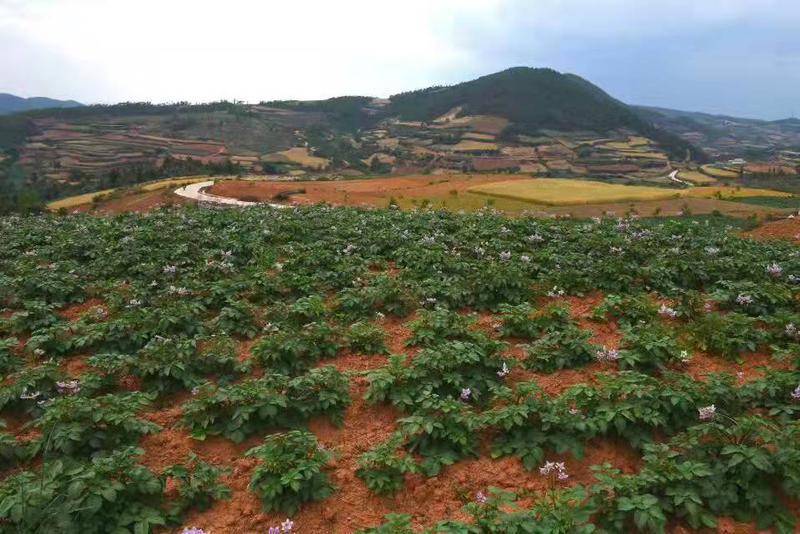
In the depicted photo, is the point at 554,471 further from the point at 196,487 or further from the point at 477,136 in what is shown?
the point at 477,136

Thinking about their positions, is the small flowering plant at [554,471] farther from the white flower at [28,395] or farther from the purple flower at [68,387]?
the white flower at [28,395]

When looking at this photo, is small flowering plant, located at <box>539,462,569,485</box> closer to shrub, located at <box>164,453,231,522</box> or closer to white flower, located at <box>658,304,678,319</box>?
shrub, located at <box>164,453,231,522</box>

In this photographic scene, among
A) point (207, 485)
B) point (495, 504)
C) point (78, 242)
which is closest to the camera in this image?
point (495, 504)

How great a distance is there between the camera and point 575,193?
64250mm

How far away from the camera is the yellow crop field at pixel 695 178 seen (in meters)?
101

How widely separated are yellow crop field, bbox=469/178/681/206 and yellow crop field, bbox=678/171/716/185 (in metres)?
41.0

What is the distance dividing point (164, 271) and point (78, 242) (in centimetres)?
501

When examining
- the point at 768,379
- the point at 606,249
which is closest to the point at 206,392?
the point at 768,379

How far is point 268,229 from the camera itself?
59.7 ft

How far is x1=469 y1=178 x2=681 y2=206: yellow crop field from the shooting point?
59594 millimetres

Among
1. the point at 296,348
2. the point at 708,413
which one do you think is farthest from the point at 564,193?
the point at 708,413

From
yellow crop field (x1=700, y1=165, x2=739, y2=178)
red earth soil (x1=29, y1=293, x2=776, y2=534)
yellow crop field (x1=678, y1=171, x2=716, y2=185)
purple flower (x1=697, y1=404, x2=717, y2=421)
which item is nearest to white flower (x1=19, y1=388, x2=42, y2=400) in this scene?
red earth soil (x1=29, y1=293, x2=776, y2=534)

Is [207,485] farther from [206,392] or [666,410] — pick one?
[666,410]

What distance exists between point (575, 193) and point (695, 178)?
58.6m
